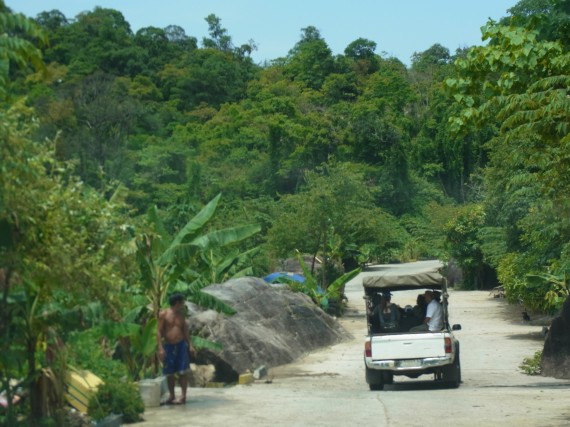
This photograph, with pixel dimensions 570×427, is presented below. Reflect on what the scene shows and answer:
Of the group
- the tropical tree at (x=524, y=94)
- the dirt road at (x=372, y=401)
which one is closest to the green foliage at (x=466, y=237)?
the dirt road at (x=372, y=401)

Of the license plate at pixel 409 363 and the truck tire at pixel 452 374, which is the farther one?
the truck tire at pixel 452 374

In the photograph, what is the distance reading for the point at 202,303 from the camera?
20.6 metres

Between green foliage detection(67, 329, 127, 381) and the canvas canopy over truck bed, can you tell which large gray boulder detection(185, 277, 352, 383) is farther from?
green foliage detection(67, 329, 127, 381)

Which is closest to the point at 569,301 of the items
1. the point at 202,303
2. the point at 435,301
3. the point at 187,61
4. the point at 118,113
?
the point at 435,301

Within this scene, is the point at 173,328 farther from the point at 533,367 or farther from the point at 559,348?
the point at 533,367

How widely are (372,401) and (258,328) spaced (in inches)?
485

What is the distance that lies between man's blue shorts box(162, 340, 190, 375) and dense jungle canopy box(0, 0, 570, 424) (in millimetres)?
1275

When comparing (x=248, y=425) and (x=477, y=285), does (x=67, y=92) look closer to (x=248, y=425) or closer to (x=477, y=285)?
(x=477, y=285)

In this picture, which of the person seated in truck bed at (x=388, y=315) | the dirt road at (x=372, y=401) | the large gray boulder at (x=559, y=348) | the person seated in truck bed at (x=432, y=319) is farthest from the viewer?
the large gray boulder at (x=559, y=348)

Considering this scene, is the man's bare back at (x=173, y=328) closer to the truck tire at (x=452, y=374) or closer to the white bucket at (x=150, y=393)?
the white bucket at (x=150, y=393)

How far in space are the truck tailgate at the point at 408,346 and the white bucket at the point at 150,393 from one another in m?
5.37

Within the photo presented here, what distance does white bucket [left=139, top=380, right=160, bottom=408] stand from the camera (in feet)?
49.9

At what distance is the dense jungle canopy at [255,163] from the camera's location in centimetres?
1040

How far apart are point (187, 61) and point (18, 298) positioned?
97.8m
